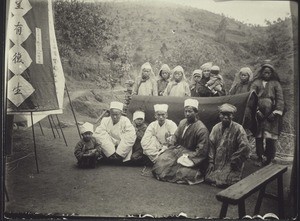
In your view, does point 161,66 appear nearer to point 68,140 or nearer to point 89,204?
point 68,140

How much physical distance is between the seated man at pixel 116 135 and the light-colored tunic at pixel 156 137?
164 millimetres

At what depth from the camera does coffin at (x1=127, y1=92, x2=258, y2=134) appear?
4047 millimetres

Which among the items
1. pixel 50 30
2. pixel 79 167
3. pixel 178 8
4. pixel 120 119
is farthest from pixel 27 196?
pixel 178 8

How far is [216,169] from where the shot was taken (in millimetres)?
3982

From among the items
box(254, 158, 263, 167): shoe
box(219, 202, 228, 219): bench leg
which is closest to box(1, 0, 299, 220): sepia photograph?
box(254, 158, 263, 167): shoe

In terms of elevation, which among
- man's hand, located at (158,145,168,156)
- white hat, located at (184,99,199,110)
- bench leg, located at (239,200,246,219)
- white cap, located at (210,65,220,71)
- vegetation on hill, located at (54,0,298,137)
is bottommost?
bench leg, located at (239,200,246,219)

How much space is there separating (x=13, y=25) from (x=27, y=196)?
182 cm

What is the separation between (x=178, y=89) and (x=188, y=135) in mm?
527

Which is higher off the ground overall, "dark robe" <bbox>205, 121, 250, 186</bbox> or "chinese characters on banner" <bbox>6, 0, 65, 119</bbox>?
"chinese characters on banner" <bbox>6, 0, 65, 119</bbox>

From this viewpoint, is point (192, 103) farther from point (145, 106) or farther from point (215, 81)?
point (145, 106)

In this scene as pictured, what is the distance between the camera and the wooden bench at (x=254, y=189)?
3.43 metres

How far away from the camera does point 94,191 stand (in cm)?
394

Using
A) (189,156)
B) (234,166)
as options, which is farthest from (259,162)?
(189,156)

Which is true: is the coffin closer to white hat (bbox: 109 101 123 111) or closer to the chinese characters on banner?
white hat (bbox: 109 101 123 111)
